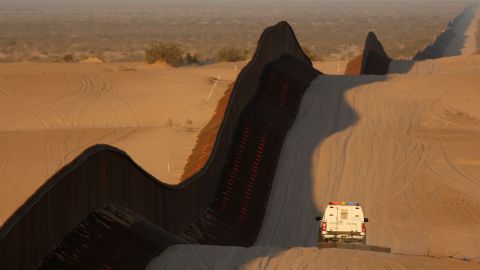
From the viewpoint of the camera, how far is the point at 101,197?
60.8 ft

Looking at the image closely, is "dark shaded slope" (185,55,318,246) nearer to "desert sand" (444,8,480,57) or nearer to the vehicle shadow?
the vehicle shadow

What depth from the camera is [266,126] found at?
32.3m

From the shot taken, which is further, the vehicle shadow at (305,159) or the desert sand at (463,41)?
the desert sand at (463,41)

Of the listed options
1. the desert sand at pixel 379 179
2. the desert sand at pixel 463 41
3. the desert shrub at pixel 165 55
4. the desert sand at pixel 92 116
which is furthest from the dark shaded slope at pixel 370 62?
the desert sand at pixel 463 41

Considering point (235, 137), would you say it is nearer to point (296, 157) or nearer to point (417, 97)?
point (296, 157)

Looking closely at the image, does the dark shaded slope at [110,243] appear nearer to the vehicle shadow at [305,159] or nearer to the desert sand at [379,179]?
the desert sand at [379,179]

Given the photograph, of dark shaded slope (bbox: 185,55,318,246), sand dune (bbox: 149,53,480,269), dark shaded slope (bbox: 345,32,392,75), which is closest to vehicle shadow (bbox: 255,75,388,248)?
sand dune (bbox: 149,53,480,269)

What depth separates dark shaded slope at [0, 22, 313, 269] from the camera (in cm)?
1477

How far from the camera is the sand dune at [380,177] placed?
19047 mm

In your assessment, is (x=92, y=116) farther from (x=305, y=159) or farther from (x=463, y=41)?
(x=463, y=41)

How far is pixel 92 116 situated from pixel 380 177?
14293mm

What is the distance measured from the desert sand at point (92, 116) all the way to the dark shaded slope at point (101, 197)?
261 cm

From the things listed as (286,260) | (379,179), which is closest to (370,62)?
(379,179)

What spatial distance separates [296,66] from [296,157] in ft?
35.2
